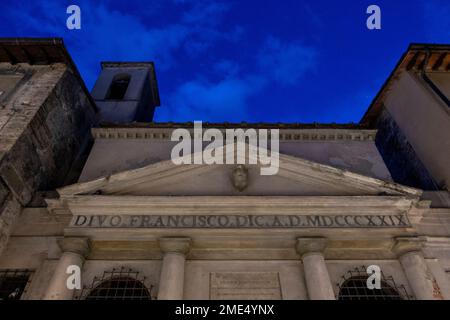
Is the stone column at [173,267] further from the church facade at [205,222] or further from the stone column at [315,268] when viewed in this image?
the stone column at [315,268]

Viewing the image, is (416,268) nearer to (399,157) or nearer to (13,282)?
(399,157)

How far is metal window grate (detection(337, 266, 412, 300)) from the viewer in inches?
300

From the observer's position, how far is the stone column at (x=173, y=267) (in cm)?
721

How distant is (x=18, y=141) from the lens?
860 centimetres

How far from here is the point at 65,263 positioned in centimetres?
756

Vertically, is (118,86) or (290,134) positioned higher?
(118,86)

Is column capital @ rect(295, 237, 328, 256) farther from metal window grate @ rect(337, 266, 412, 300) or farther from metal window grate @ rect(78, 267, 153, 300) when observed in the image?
metal window grate @ rect(78, 267, 153, 300)

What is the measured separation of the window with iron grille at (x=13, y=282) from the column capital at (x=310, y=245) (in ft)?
18.1

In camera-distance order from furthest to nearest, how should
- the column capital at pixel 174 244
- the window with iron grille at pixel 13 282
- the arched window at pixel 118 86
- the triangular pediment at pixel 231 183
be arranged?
1. the arched window at pixel 118 86
2. the triangular pediment at pixel 231 183
3. the column capital at pixel 174 244
4. the window with iron grille at pixel 13 282

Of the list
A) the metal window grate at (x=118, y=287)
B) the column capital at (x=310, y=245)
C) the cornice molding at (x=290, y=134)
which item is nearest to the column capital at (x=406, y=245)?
the column capital at (x=310, y=245)

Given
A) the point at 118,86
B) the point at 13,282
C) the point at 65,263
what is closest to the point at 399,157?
the point at 65,263

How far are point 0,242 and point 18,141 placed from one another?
2.20 metres

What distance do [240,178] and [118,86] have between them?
9.68 metres
